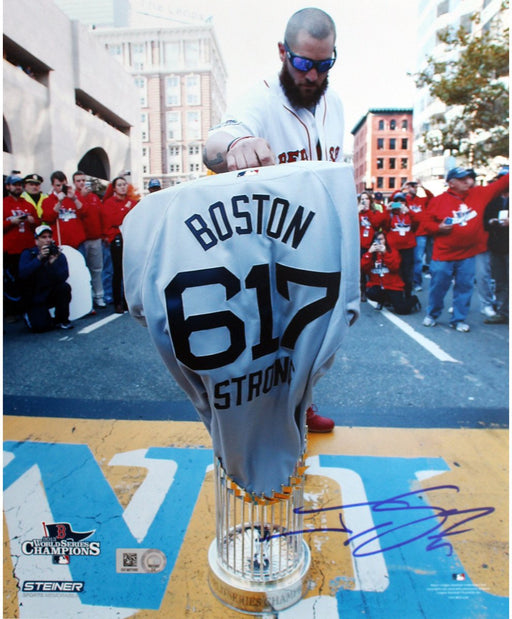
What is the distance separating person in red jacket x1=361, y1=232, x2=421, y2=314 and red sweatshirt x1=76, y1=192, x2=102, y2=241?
4205 mm

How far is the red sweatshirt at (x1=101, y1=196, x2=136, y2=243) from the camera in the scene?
6918 millimetres

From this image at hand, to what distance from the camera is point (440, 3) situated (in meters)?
36.8

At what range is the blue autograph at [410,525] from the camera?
1.85m

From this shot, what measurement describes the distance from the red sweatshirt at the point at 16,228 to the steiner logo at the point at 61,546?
518cm

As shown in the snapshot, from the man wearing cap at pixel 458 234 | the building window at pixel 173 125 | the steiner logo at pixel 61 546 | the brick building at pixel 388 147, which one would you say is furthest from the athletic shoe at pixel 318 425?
the building window at pixel 173 125

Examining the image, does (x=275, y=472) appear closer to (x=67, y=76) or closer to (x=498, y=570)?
(x=498, y=570)

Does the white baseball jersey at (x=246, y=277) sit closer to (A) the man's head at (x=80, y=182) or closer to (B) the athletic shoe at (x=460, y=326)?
(B) the athletic shoe at (x=460, y=326)

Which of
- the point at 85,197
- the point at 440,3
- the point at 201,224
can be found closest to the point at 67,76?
the point at 85,197

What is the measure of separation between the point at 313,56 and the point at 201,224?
32.3 inches

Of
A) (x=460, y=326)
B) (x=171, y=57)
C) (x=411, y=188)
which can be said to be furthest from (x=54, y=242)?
(x=171, y=57)

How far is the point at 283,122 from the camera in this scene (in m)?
1.80

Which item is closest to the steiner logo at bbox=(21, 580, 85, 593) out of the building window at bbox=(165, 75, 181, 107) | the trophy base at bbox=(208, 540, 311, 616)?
the trophy base at bbox=(208, 540, 311, 616)

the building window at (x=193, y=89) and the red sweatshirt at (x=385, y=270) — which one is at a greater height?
the building window at (x=193, y=89)

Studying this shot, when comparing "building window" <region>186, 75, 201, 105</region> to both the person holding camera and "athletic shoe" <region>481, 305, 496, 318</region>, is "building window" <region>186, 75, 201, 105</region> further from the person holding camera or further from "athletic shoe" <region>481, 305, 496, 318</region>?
"athletic shoe" <region>481, 305, 496, 318</region>
